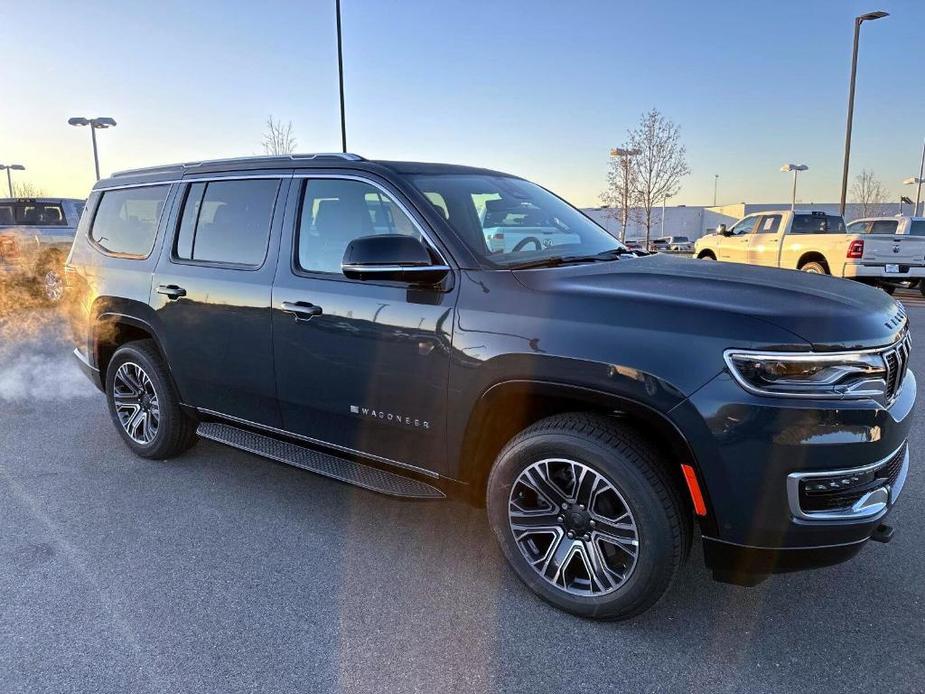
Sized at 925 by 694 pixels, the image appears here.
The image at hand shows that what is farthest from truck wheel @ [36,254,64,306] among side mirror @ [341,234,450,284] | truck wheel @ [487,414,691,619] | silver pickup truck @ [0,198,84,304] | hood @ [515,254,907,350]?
hood @ [515,254,907,350]

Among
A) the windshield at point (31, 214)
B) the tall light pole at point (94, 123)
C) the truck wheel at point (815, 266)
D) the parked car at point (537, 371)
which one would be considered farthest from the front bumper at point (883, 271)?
the tall light pole at point (94, 123)

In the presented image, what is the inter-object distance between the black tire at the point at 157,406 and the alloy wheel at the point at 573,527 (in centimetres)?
256

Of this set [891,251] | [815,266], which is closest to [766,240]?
[815,266]

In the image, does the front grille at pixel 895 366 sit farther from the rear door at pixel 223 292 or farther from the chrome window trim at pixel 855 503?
the rear door at pixel 223 292

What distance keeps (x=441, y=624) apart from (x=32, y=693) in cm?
150

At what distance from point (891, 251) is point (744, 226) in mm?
4230

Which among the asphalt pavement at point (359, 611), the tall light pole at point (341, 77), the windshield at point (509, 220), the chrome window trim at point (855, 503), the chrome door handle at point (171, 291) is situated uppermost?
the tall light pole at point (341, 77)

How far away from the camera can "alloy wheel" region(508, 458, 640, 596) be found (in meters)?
2.59

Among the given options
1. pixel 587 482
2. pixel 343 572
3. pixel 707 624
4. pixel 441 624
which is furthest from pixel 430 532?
pixel 707 624

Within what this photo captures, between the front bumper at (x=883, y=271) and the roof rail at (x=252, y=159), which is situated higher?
the roof rail at (x=252, y=159)

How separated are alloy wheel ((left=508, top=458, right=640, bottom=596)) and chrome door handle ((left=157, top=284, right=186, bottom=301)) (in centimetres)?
243

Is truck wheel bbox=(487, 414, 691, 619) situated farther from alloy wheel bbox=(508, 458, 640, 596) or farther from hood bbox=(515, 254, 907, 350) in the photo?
hood bbox=(515, 254, 907, 350)

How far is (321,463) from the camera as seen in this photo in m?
3.39

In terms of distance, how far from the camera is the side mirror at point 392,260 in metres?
2.73
